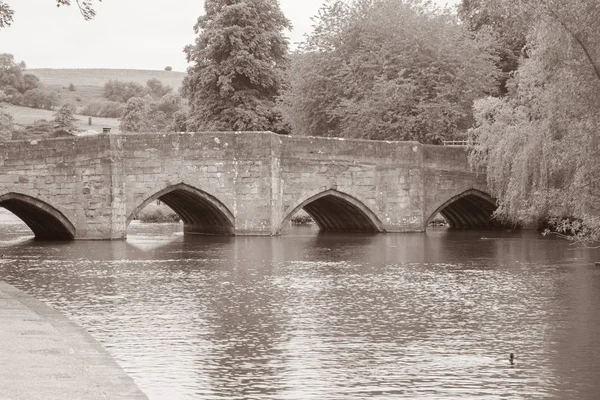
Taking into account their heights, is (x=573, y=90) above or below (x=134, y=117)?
below

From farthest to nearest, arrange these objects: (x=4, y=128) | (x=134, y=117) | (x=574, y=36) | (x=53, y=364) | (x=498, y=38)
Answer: (x=134, y=117), (x=4, y=128), (x=498, y=38), (x=574, y=36), (x=53, y=364)

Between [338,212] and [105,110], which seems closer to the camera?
[338,212]

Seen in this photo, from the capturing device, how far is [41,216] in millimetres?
36594

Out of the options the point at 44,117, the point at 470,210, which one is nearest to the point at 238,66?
the point at 470,210

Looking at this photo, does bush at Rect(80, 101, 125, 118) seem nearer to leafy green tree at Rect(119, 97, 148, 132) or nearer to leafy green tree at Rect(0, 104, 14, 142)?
leafy green tree at Rect(119, 97, 148, 132)

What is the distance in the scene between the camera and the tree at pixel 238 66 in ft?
170

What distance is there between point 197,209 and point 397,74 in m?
10.7

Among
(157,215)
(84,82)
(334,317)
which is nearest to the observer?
(334,317)

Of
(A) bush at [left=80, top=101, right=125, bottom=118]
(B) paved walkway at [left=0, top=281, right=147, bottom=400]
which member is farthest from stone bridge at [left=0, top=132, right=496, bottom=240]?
(A) bush at [left=80, top=101, right=125, bottom=118]

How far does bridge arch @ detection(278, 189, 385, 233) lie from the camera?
39.1 metres

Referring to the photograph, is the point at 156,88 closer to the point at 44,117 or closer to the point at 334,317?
the point at 44,117

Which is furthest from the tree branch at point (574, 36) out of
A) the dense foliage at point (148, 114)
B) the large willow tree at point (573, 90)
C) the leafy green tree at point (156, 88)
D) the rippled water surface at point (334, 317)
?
the leafy green tree at point (156, 88)

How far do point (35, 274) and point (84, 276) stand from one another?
110 centimetres

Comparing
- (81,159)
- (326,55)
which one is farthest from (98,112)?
(81,159)
